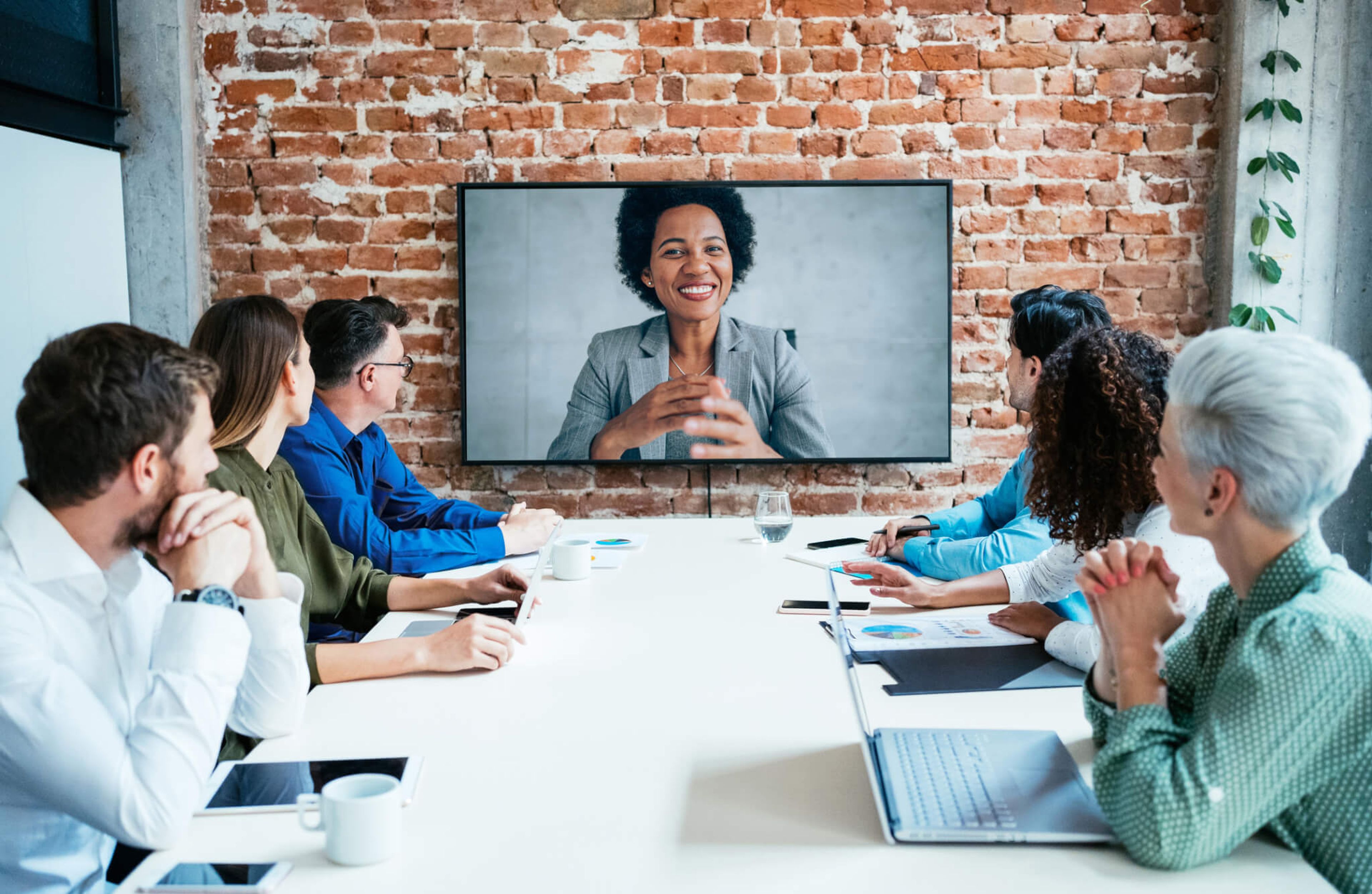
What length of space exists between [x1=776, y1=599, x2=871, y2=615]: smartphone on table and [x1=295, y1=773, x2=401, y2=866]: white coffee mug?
102 cm

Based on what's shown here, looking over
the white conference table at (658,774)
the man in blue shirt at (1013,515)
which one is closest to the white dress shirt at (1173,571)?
the white conference table at (658,774)

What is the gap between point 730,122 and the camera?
12.1 feet

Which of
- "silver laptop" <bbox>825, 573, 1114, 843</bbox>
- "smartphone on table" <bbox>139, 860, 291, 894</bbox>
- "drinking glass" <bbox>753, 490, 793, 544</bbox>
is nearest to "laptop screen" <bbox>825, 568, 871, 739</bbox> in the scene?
"silver laptop" <bbox>825, 573, 1114, 843</bbox>

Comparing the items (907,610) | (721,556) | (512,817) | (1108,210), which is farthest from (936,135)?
(512,817)

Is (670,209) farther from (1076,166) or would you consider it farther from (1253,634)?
(1253,634)

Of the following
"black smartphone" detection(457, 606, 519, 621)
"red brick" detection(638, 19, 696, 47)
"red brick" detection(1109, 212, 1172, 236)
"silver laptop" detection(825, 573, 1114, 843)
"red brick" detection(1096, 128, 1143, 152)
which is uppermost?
"red brick" detection(638, 19, 696, 47)

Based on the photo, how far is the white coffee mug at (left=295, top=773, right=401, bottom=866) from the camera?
1.01 m

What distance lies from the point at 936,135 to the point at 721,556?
6.54 feet

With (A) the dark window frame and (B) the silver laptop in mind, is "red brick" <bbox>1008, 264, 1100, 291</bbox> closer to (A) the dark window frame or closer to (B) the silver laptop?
(B) the silver laptop

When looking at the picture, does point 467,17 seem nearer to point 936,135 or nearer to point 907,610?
point 936,135

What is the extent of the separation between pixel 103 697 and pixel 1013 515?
84.8 inches

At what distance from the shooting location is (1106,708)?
1.19m

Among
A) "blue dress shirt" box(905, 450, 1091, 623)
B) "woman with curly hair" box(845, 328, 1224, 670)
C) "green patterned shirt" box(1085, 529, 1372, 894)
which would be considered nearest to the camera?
"green patterned shirt" box(1085, 529, 1372, 894)

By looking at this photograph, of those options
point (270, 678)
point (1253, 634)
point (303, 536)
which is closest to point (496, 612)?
point (303, 536)
